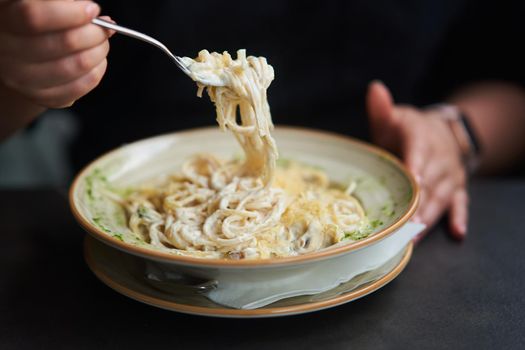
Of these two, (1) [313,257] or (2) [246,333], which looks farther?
(2) [246,333]

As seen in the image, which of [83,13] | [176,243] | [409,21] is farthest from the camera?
[409,21]

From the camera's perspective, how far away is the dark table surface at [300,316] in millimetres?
1564

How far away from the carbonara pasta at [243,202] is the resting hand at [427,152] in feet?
1.59

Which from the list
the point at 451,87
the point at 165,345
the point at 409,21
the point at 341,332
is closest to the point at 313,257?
the point at 341,332

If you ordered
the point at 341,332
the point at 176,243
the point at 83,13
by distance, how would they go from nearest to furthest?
the point at 83,13, the point at 341,332, the point at 176,243

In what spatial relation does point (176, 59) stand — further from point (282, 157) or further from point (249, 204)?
point (282, 157)

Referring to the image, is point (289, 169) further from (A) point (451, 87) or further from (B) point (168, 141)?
(A) point (451, 87)

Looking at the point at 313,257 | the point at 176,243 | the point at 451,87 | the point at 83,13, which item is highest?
the point at 83,13

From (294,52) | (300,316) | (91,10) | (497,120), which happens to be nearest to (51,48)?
(91,10)

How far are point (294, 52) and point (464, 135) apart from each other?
114 cm

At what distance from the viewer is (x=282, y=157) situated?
8.46 feet

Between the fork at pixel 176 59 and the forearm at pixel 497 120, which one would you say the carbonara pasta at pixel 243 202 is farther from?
the forearm at pixel 497 120

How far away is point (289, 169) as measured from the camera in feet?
8.00

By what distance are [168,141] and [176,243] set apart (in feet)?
2.78
